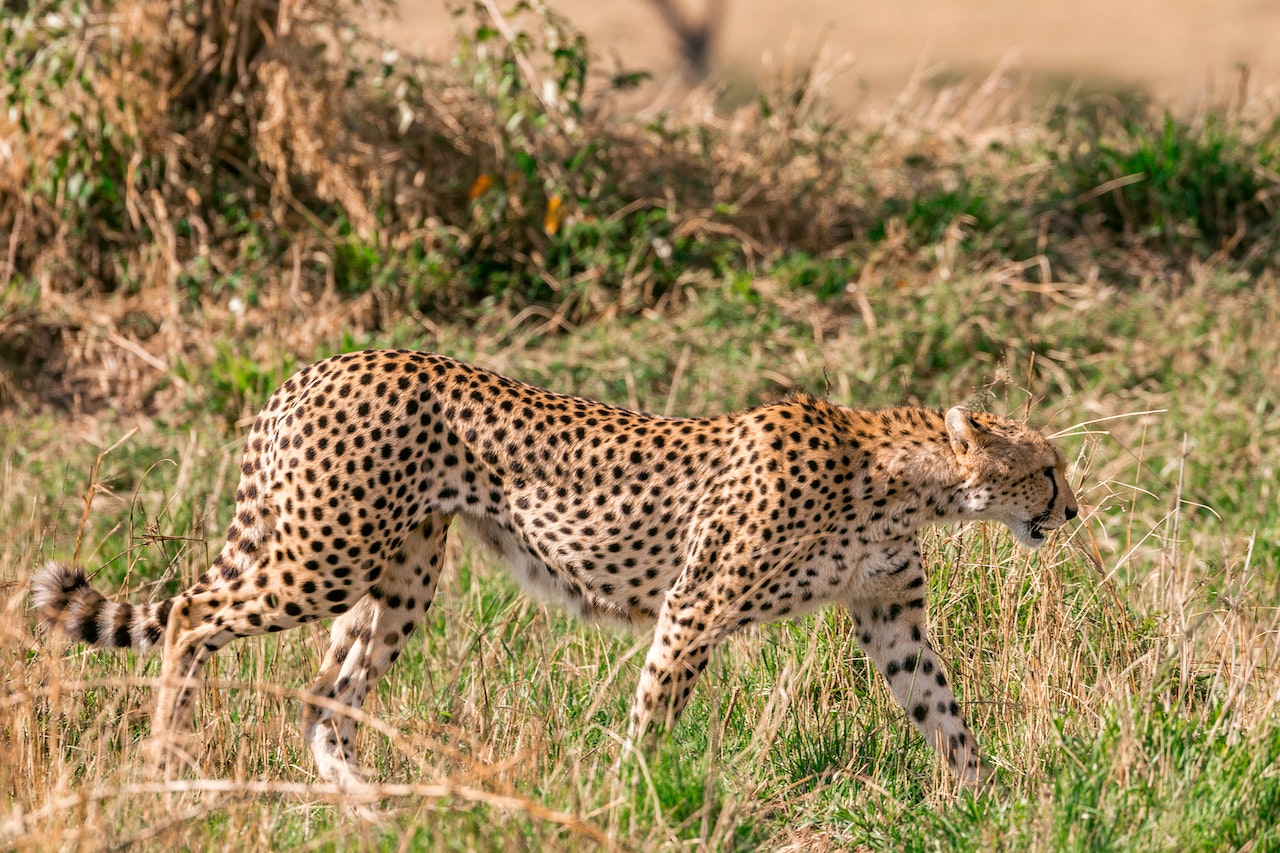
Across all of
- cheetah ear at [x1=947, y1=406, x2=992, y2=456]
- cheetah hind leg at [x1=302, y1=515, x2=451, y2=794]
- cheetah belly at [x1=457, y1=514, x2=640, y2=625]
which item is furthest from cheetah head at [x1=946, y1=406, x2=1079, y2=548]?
cheetah hind leg at [x1=302, y1=515, x2=451, y2=794]

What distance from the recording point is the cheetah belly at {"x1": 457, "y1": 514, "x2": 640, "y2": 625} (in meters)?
4.47

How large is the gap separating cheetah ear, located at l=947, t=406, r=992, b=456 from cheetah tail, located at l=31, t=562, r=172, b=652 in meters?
2.34

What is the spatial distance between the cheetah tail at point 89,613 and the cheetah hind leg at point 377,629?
1.68 ft

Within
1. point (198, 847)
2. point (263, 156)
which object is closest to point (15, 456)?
point (263, 156)

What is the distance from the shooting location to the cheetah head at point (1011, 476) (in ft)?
→ 14.4

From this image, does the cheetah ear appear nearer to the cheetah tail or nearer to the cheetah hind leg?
the cheetah hind leg

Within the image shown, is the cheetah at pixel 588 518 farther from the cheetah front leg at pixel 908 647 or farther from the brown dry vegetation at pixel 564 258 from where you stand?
the brown dry vegetation at pixel 564 258

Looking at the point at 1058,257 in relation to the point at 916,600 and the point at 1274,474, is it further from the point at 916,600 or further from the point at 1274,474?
the point at 916,600

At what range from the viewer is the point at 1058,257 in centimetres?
923

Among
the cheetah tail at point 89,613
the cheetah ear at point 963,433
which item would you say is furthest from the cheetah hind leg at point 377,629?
the cheetah ear at point 963,433

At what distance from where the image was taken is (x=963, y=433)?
437cm

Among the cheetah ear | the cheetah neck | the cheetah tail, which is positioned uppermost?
the cheetah ear

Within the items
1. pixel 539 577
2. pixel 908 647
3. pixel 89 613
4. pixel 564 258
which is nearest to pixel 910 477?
pixel 908 647

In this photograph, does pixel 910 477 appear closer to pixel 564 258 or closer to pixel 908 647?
pixel 908 647
